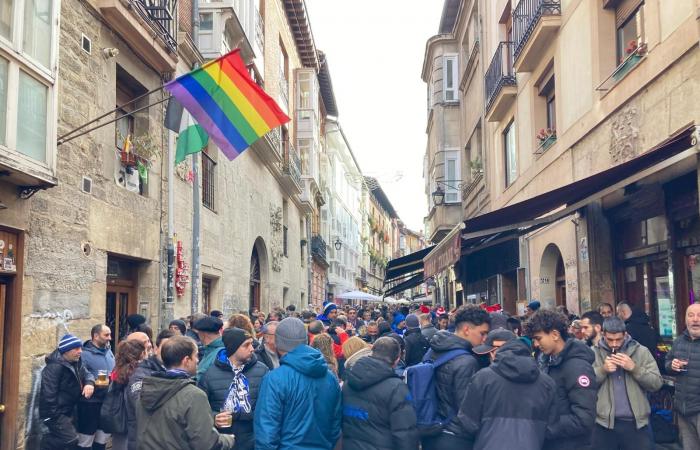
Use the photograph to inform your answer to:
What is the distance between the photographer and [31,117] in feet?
23.0

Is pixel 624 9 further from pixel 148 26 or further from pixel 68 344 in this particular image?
pixel 68 344

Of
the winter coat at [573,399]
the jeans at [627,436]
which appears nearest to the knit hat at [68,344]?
the winter coat at [573,399]

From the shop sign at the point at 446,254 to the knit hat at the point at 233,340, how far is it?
18.6 ft

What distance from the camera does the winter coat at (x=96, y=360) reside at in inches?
270

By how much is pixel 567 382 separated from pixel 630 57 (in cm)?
606

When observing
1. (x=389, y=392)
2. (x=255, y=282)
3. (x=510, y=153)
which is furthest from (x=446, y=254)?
(x=255, y=282)

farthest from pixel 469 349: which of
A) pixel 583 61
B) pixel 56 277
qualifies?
pixel 583 61

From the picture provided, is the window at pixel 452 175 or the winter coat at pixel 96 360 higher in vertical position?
the window at pixel 452 175

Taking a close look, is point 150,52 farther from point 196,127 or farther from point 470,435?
point 470,435

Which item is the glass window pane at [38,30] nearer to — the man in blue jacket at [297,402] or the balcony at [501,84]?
the man in blue jacket at [297,402]

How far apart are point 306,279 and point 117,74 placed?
20444 mm

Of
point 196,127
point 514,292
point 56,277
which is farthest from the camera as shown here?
point 514,292

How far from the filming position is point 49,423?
656 cm

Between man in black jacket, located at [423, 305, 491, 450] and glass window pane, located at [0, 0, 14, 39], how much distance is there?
16.4 feet
